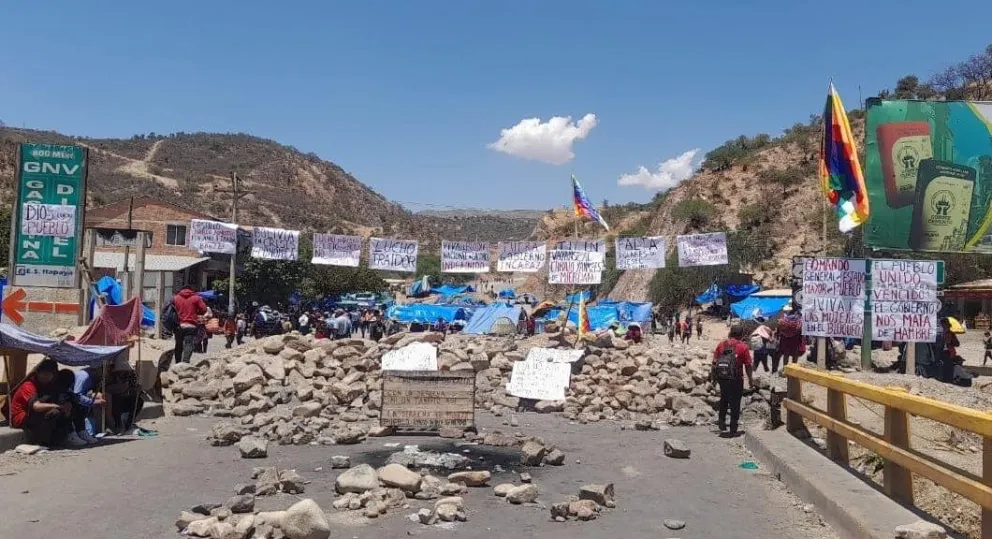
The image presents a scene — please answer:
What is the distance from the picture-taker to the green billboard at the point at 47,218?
43.1 ft

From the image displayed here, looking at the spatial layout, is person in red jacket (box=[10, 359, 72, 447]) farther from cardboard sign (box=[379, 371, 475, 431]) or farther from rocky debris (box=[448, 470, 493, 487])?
rocky debris (box=[448, 470, 493, 487])

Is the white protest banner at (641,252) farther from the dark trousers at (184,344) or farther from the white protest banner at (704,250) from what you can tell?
the dark trousers at (184,344)

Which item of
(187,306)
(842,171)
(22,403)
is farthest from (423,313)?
(22,403)

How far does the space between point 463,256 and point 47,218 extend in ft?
33.9

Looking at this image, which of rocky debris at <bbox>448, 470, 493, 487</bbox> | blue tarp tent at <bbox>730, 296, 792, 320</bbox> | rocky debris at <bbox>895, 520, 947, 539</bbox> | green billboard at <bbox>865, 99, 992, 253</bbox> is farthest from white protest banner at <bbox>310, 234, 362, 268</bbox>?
blue tarp tent at <bbox>730, 296, 792, 320</bbox>

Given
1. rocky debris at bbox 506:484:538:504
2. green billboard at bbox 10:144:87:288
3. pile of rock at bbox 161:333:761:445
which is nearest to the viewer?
rocky debris at bbox 506:484:538:504

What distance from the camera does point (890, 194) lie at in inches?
574

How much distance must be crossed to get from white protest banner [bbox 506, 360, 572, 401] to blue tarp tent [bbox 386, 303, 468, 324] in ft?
69.0

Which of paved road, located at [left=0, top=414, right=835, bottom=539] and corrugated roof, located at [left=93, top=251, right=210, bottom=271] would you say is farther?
corrugated roof, located at [left=93, top=251, right=210, bottom=271]

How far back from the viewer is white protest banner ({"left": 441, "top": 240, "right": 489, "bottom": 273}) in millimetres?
20797

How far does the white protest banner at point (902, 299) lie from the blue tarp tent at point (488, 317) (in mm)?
19275

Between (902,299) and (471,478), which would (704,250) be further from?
(471,478)

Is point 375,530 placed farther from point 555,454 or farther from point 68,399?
point 68,399

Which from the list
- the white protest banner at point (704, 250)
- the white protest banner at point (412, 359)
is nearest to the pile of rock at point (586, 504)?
the white protest banner at point (412, 359)
